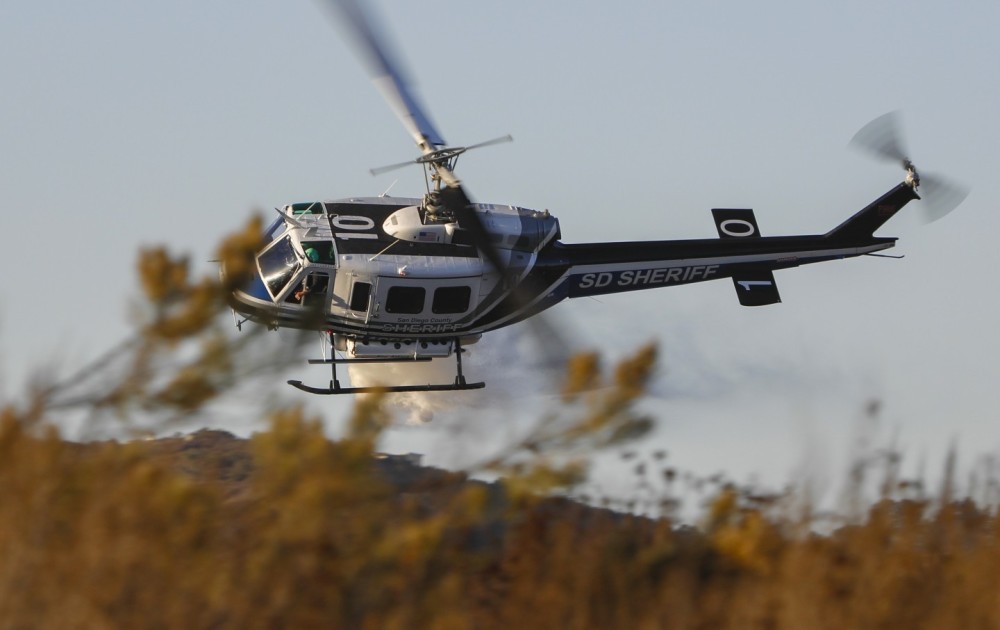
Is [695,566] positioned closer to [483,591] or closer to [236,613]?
[483,591]

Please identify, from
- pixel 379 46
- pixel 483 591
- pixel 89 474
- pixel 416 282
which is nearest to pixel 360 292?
pixel 416 282

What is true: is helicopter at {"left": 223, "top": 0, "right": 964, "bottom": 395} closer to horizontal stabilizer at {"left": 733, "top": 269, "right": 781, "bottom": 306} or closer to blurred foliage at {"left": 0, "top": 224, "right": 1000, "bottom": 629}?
horizontal stabilizer at {"left": 733, "top": 269, "right": 781, "bottom": 306}

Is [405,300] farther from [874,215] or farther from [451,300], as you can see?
[874,215]

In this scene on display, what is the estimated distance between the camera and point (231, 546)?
8.73 meters

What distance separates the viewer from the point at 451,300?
22.3 m

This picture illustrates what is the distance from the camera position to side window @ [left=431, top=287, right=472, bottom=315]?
22.2 m

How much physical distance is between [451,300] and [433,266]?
30.8 inches

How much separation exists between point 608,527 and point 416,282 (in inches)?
467

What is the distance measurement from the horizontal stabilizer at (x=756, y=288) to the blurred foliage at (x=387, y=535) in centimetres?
1446

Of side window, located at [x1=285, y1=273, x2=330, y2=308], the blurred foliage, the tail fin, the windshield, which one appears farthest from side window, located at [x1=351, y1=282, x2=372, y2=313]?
the blurred foliage

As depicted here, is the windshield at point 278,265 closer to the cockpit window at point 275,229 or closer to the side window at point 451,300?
the cockpit window at point 275,229

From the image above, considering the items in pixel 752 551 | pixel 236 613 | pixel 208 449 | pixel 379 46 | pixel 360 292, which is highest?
pixel 379 46

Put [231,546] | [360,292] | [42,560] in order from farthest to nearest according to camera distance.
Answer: [360,292] < [231,546] < [42,560]

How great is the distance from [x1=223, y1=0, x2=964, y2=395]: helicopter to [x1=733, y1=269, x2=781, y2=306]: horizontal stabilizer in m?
0.03
